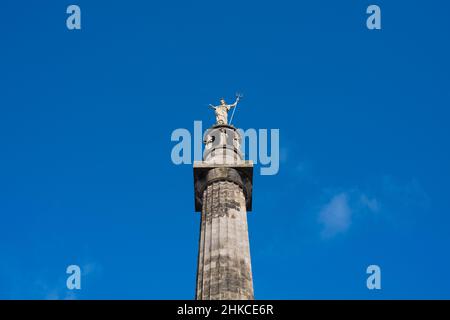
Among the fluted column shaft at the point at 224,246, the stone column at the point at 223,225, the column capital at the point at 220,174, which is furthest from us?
the column capital at the point at 220,174

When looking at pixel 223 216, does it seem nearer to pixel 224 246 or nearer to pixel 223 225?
pixel 223 225

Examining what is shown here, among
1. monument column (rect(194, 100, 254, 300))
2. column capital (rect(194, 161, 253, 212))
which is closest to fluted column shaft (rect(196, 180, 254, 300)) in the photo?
monument column (rect(194, 100, 254, 300))

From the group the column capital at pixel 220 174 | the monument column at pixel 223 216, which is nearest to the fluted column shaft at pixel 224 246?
the monument column at pixel 223 216

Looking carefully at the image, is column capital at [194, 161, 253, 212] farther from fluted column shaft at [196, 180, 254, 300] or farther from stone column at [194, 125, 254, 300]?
fluted column shaft at [196, 180, 254, 300]

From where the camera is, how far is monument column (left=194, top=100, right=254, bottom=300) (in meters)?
20.9

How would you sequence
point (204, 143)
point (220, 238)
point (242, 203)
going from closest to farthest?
point (220, 238) → point (242, 203) → point (204, 143)

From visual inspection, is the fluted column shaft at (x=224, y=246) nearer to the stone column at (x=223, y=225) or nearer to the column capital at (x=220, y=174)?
the stone column at (x=223, y=225)

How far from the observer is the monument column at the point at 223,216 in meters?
20.9

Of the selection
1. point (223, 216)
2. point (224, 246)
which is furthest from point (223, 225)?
point (224, 246)

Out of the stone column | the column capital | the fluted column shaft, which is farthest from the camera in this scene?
the column capital
